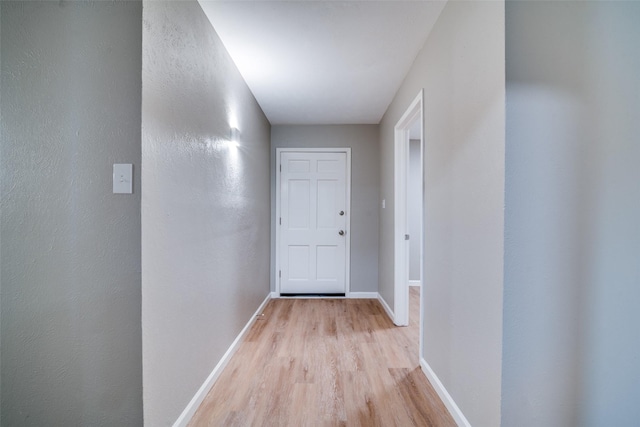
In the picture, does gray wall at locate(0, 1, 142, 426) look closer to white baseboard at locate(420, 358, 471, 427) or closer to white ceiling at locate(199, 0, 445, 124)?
white ceiling at locate(199, 0, 445, 124)

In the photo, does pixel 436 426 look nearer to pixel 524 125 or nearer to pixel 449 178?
pixel 449 178

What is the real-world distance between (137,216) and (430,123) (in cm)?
174

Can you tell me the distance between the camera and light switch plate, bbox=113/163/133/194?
109cm

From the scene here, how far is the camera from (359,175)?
3.64 metres

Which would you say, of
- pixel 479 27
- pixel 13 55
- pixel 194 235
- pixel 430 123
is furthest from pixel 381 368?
pixel 13 55

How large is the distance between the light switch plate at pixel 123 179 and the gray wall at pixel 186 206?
5 centimetres

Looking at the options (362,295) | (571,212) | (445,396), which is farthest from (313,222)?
(571,212)

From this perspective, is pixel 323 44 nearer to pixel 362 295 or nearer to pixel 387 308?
pixel 387 308

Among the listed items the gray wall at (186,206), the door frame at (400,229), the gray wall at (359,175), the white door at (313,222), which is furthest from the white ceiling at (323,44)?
the white door at (313,222)

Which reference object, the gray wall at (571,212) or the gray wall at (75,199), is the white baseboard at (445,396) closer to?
the gray wall at (571,212)

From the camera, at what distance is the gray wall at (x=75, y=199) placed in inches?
43.4

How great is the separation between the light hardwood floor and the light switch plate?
124cm

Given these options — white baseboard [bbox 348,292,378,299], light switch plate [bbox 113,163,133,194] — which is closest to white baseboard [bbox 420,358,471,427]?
white baseboard [bbox 348,292,378,299]

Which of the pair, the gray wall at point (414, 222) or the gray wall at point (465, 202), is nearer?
the gray wall at point (465, 202)
